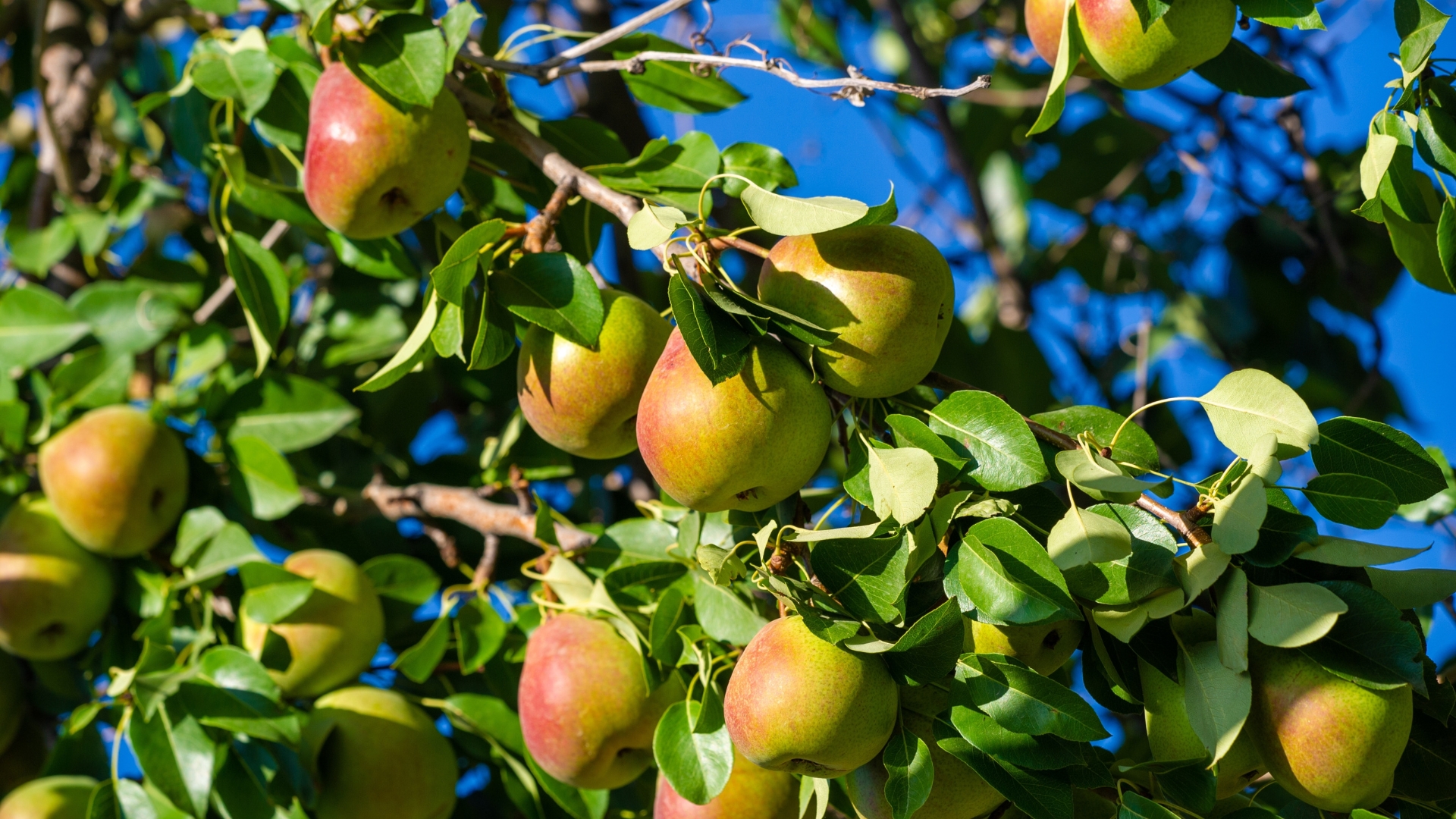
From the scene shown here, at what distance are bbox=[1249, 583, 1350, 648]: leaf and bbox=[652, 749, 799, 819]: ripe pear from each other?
1.86ft

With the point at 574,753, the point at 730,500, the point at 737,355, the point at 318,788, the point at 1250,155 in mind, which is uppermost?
the point at 737,355

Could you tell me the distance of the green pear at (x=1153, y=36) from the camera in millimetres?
1216

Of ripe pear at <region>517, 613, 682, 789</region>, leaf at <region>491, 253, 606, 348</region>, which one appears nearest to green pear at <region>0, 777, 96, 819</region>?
ripe pear at <region>517, 613, 682, 789</region>

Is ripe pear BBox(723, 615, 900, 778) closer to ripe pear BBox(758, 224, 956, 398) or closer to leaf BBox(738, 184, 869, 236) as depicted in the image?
ripe pear BBox(758, 224, 956, 398)

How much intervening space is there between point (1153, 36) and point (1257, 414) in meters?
0.42

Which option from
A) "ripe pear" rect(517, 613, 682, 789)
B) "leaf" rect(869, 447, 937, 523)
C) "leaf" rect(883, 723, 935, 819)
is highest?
"leaf" rect(869, 447, 937, 523)

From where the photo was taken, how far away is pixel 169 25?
12.1ft

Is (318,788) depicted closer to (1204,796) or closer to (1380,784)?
(1204,796)

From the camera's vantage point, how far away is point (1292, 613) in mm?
1019

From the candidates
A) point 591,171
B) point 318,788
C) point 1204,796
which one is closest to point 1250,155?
point 591,171

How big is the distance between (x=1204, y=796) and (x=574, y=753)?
73 centimetres

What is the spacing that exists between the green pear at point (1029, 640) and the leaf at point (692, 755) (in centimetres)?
28

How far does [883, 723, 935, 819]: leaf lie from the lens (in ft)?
3.45

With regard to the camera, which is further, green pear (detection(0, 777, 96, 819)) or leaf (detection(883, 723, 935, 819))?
green pear (detection(0, 777, 96, 819))
